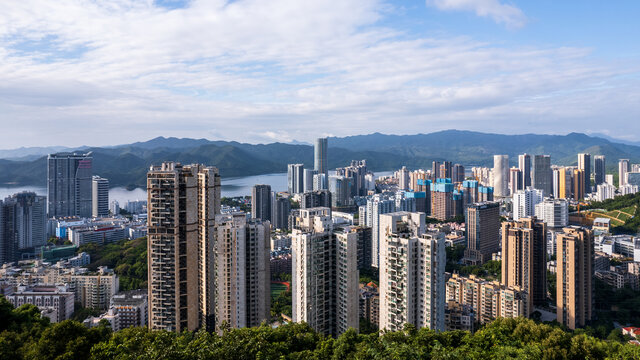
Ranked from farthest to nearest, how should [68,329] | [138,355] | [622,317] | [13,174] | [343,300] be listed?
[13,174] → [622,317] → [343,300] → [68,329] → [138,355]

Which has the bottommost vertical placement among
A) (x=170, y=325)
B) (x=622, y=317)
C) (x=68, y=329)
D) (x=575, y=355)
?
(x=622, y=317)

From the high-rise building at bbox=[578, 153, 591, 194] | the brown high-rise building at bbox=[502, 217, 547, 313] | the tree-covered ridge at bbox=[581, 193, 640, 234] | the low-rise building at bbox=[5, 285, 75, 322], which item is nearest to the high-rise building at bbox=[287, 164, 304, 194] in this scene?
the tree-covered ridge at bbox=[581, 193, 640, 234]

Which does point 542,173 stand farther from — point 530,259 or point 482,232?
point 530,259

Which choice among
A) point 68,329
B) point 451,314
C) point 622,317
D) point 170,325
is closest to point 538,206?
point 622,317

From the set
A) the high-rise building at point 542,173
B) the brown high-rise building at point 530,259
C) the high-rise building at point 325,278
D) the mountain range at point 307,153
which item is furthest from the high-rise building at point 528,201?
the mountain range at point 307,153

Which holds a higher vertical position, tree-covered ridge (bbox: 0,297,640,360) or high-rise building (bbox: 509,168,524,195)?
high-rise building (bbox: 509,168,524,195)

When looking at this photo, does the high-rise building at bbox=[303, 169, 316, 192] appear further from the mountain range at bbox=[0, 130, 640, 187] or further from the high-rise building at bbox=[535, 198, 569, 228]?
the high-rise building at bbox=[535, 198, 569, 228]

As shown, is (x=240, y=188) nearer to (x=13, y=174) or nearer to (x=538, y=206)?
(x=13, y=174)
